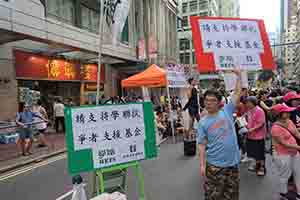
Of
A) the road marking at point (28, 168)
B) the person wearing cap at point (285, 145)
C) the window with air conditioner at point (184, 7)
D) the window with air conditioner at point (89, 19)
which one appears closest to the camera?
the person wearing cap at point (285, 145)

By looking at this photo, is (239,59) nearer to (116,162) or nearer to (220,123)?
(220,123)

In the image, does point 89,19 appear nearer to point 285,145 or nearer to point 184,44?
point 285,145

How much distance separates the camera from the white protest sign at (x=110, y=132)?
10.0 ft

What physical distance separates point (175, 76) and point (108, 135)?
7002 millimetres

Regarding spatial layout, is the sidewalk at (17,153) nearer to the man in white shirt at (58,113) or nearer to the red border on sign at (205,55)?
the man in white shirt at (58,113)

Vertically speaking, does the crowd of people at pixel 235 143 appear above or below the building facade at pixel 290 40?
below

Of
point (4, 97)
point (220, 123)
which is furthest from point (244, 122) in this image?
point (4, 97)

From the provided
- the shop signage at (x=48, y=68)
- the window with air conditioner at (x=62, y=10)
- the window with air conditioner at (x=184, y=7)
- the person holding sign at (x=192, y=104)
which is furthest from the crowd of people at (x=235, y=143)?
the window with air conditioner at (x=184, y=7)

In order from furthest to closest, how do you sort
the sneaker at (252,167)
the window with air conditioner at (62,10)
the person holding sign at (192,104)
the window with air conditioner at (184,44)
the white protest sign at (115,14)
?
the window with air conditioner at (184,44)
the window with air conditioner at (62,10)
the person holding sign at (192,104)
the sneaker at (252,167)
the white protest sign at (115,14)

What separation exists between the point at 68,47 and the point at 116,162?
10959mm

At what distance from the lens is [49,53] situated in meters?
13.6

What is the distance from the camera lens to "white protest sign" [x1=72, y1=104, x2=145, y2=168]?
120 inches

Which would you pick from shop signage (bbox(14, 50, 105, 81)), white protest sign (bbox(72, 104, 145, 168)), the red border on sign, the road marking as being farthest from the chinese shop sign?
shop signage (bbox(14, 50, 105, 81))

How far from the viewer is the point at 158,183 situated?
5047 mm
